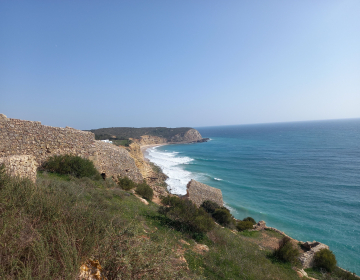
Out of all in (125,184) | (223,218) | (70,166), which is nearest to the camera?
(70,166)

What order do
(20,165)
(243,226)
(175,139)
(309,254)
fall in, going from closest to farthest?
(20,165) → (309,254) → (243,226) → (175,139)

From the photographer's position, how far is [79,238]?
3262 mm

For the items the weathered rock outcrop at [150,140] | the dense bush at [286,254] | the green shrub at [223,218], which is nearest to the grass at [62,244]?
the dense bush at [286,254]

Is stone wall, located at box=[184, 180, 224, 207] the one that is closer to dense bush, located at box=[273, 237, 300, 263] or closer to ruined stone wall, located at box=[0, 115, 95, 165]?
dense bush, located at box=[273, 237, 300, 263]

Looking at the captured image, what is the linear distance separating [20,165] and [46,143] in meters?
3.98

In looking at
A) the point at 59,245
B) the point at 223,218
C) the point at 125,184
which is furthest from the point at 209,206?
the point at 59,245

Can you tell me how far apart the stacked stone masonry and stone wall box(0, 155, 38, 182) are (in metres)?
2.53

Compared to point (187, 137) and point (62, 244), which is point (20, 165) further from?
point (187, 137)

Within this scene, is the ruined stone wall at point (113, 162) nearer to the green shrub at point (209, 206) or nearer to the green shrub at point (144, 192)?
the green shrub at point (144, 192)

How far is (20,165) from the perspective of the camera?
683cm

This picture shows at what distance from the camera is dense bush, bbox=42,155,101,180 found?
9.99 meters

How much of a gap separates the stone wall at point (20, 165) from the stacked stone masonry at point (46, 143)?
253cm

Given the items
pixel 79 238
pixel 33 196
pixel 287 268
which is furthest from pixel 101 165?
pixel 287 268

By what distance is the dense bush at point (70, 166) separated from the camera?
9992 millimetres
